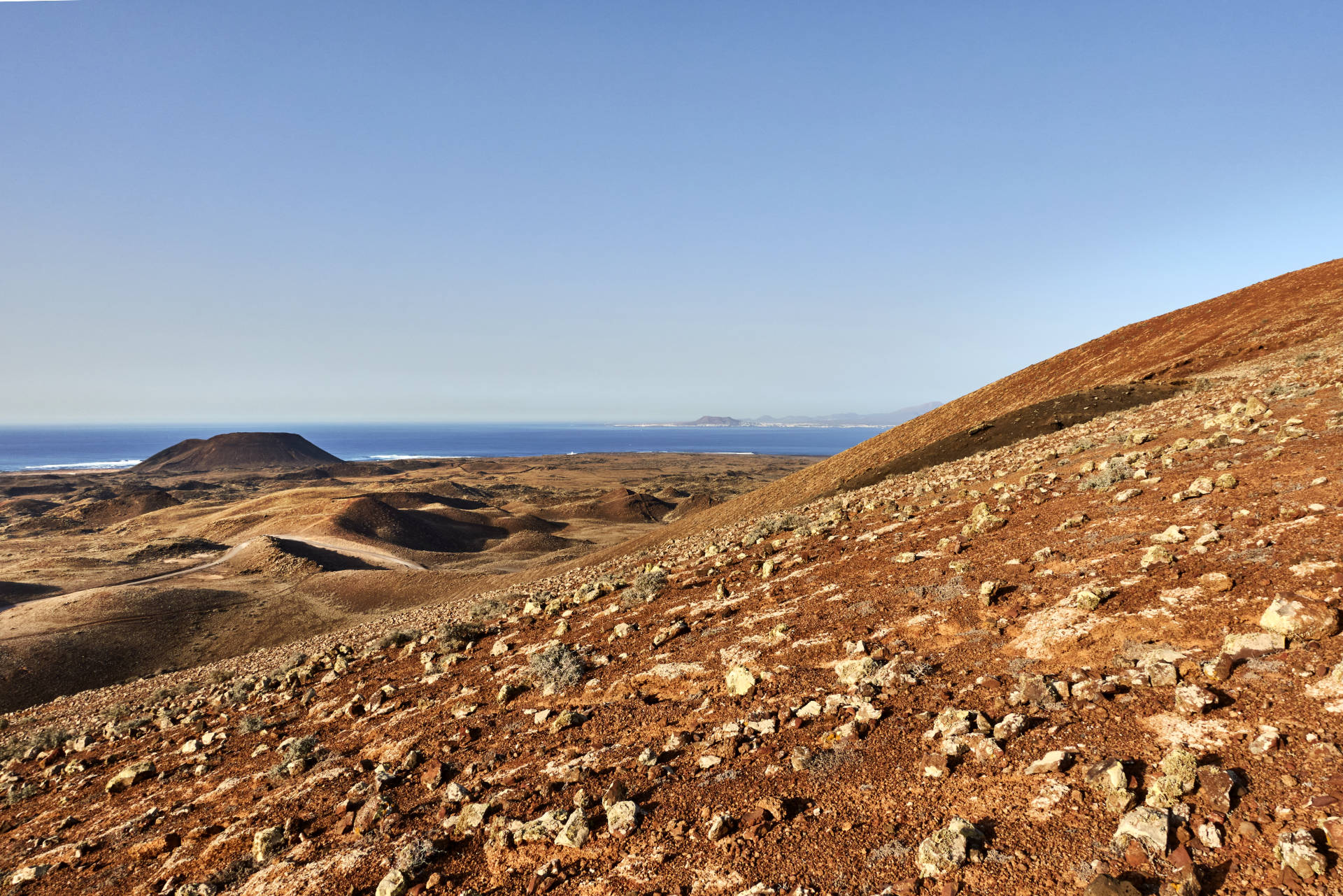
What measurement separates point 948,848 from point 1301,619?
365 cm

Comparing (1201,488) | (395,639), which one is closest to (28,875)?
(395,639)

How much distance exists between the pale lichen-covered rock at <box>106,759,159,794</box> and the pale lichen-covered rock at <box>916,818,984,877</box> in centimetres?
1086

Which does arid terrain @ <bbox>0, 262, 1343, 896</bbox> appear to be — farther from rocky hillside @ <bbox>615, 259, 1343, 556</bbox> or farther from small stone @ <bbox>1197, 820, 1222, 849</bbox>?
rocky hillside @ <bbox>615, 259, 1343, 556</bbox>

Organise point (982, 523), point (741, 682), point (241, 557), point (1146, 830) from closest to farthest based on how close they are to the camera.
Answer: point (1146, 830) < point (741, 682) < point (982, 523) < point (241, 557)

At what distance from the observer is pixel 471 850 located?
198 inches

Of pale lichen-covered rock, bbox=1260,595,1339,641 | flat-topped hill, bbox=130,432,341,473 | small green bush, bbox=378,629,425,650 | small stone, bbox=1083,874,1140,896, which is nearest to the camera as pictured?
small stone, bbox=1083,874,1140,896

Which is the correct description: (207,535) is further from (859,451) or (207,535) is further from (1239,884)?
(1239,884)

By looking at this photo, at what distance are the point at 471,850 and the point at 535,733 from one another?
1.96 metres

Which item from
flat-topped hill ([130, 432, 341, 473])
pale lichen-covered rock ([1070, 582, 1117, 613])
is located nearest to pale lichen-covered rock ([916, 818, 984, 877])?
pale lichen-covered rock ([1070, 582, 1117, 613])

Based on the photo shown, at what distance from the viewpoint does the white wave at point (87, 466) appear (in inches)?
6358

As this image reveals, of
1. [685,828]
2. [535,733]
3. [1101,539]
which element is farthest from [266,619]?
[1101,539]

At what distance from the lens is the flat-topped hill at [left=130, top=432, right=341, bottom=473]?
5699 inches

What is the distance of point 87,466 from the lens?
17288 centimetres

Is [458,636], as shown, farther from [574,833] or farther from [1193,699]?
[1193,699]
